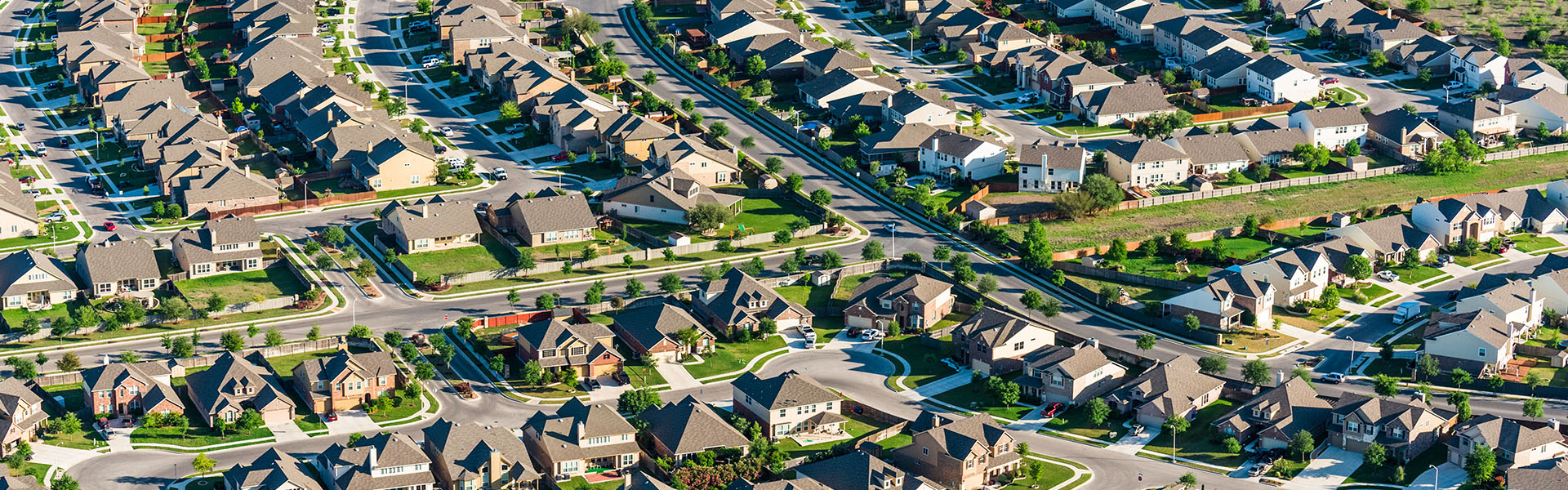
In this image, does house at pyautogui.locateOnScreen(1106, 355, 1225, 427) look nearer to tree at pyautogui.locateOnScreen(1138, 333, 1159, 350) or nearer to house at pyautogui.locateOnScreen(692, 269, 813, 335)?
tree at pyautogui.locateOnScreen(1138, 333, 1159, 350)

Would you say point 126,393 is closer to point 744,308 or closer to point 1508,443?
point 744,308

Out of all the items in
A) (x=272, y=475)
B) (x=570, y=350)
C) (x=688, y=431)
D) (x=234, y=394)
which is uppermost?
(x=272, y=475)

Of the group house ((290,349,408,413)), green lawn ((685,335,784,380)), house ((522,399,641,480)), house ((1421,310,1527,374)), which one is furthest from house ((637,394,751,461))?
house ((1421,310,1527,374))

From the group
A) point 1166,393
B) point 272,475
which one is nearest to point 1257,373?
point 1166,393

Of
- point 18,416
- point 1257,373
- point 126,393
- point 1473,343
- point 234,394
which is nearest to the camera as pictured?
point 18,416

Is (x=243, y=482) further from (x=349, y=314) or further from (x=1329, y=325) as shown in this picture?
(x=1329, y=325)
